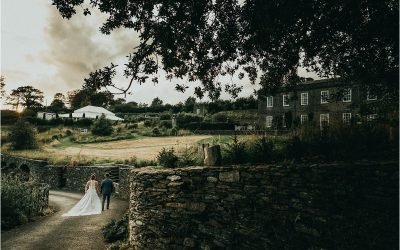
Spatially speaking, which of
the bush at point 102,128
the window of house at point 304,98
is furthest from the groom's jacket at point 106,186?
the bush at point 102,128

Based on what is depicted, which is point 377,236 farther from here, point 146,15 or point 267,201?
point 146,15

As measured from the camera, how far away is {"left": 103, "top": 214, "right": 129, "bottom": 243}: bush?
1050cm

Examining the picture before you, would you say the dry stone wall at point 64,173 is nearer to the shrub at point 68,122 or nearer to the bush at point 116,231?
the bush at point 116,231

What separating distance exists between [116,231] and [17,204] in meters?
5.56

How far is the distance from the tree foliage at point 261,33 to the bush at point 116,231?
241 inches

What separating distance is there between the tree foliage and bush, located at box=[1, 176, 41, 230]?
966cm

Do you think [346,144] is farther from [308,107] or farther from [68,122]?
[68,122]

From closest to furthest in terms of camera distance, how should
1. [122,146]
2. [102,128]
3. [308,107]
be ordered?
[122,146], [308,107], [102,128]

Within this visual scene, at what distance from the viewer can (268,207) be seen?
6.47 m

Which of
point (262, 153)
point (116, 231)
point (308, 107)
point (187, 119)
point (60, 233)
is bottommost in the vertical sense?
point (60, 233)

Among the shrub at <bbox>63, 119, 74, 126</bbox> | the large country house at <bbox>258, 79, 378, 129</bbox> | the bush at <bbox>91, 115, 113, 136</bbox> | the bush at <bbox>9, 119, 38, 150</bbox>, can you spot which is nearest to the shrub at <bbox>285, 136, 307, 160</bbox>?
the large country house at <bbox>258, 79, 378, 129</bbox>

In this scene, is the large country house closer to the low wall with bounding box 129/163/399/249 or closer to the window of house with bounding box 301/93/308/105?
the window of house with bounding box 301/93/308/105

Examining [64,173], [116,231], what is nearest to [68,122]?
[64,173]

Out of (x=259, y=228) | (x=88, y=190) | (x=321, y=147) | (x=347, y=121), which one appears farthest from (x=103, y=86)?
(x=88, y=190)
